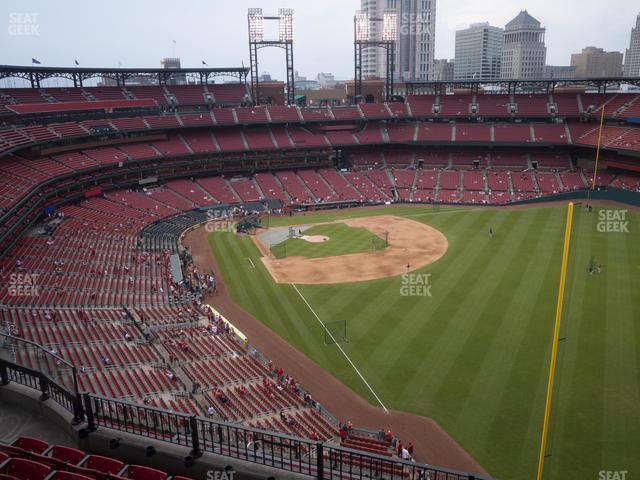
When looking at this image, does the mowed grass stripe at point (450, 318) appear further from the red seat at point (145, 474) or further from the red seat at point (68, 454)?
the red seat at point (68, 454)

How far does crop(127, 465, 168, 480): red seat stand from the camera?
31.1 ft

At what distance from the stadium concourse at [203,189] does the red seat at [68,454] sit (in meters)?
2.20

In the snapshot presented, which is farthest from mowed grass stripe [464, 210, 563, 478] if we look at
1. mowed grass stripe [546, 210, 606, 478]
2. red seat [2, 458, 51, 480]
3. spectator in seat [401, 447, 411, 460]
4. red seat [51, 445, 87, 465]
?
red seat [2, 458, 51, 480]

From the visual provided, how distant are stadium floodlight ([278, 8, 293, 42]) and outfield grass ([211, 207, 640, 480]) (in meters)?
52.7

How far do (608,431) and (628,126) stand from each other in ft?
203

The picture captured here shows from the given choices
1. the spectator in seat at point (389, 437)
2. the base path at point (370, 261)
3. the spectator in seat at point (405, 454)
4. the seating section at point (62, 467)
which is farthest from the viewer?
the base path at point (370, 261)

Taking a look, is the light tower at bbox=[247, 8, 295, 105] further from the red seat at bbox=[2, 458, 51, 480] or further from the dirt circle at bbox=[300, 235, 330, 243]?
the red seat at bbox=[2, 458, 51, 480]

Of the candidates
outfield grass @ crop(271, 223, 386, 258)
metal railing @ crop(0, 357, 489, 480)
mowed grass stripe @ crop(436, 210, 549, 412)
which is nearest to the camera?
metal railing @ crop(0, 357, 489, 480)

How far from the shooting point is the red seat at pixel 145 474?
947cm

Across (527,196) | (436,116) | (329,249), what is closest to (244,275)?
(329,249)

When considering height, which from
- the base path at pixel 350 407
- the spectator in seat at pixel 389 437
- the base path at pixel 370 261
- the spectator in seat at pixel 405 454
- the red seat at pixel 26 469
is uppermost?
the red seat at pixel 26 469

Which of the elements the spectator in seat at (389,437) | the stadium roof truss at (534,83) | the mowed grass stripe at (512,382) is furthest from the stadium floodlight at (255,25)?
the spectator in seat at (389,437)

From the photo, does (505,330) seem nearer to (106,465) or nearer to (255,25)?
(106,465)

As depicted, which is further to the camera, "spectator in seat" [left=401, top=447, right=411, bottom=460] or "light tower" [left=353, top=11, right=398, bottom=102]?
"light tower" [left=353, top=11, right=398, bottom=102]
